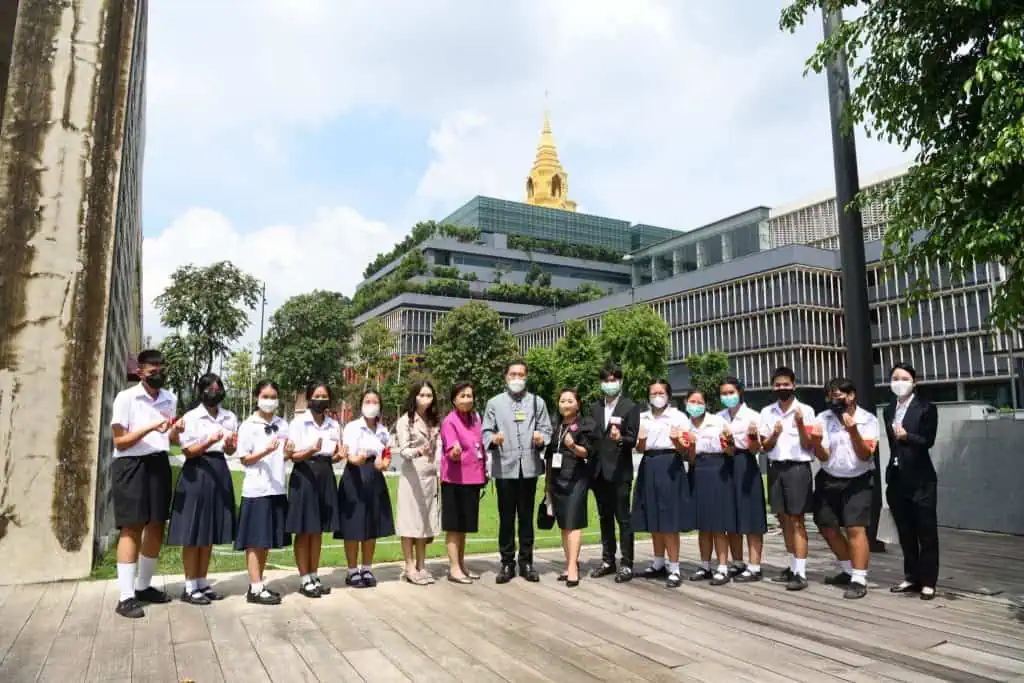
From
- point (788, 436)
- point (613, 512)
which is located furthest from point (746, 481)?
point (613, 512)

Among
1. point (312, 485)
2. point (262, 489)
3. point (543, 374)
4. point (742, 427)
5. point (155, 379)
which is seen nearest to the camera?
point (155, 379)

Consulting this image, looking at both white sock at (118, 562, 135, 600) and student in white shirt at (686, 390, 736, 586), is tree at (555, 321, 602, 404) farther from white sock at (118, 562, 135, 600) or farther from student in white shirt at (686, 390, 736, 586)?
white sock at (118, 562, 135, 600)

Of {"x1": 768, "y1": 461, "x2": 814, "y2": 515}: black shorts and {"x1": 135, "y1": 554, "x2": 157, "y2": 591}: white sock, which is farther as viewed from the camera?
{"x1": 768, "y1": 461, "x2": 814, "y2": 515}: black shorts

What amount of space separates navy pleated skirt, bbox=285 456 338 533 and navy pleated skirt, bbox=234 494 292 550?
103mm

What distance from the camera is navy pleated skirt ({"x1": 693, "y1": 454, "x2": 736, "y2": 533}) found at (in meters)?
6.57

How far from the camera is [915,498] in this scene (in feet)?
19.6

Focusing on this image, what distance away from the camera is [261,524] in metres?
5.80

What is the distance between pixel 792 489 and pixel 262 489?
4.66 m

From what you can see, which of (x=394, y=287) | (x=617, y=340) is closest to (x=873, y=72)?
(x=617, y=340)

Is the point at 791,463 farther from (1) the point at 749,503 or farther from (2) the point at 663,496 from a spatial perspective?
(2) the point at 663,496

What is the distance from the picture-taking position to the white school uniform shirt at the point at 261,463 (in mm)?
5863

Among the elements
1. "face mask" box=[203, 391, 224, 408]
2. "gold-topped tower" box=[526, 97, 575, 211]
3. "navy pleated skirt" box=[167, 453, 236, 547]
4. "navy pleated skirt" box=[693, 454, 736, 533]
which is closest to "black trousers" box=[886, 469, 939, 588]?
"navy pleated skirt" box=[693, 454, 736, 533]

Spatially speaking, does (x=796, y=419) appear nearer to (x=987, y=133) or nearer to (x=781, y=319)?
(x=987, y=133)

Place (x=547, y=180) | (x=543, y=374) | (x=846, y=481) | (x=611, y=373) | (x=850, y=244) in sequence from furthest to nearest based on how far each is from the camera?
(x=547, y=180) → (x=543, y=374) → (x=850, y=244) → (x=611, y=373) → (x=846, y=481)
